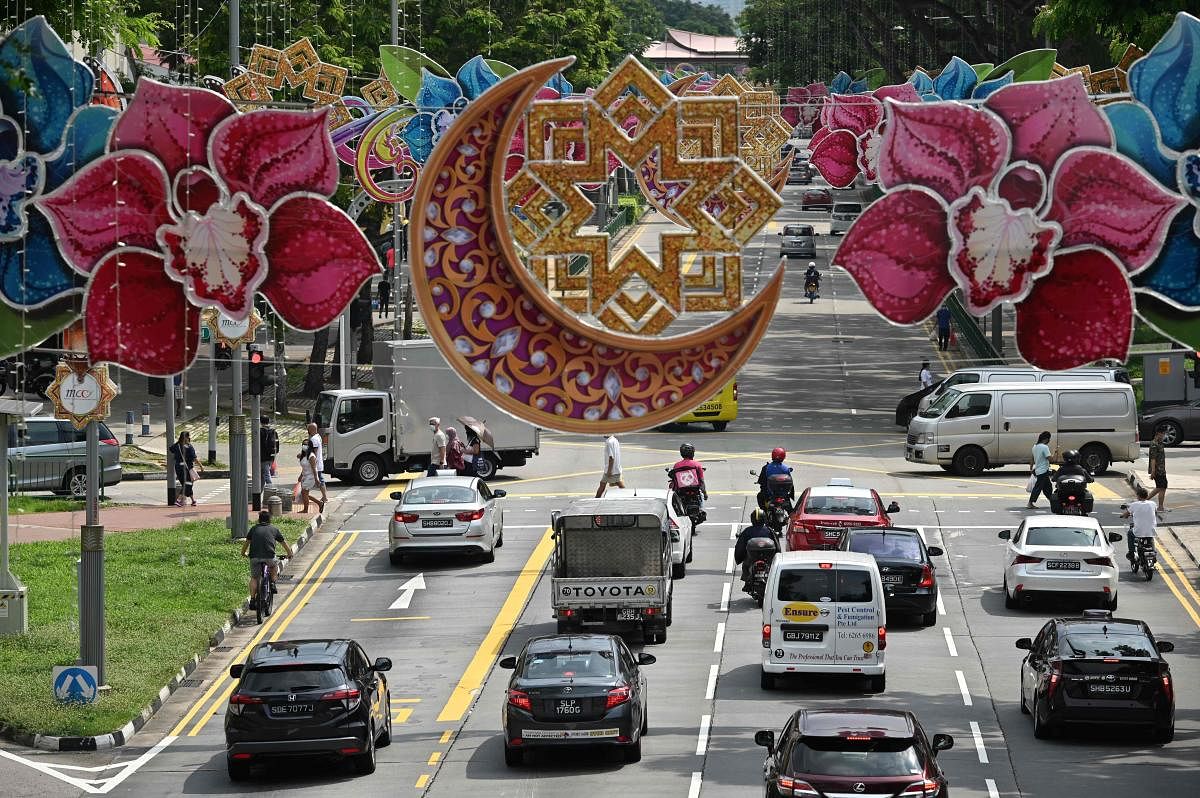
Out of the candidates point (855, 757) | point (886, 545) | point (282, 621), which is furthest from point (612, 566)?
point (855, 757)

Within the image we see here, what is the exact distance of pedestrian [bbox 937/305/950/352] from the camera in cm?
7215

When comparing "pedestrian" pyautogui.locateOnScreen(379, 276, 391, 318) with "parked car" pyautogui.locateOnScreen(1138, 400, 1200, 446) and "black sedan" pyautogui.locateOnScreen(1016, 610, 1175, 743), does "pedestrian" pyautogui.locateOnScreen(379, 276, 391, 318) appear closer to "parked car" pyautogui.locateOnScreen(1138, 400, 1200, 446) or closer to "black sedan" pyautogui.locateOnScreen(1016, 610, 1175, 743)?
"parked car" pyautogui.locateOnScreen(1138, 400, 1200, 446)

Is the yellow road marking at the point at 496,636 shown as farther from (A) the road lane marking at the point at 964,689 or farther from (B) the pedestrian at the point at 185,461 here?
(B) the pedestrian at the point at 185,461

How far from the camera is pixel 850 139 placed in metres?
24.9

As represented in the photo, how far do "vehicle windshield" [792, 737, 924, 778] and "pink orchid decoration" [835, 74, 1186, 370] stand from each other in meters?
6.26

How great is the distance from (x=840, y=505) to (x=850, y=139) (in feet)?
47.2

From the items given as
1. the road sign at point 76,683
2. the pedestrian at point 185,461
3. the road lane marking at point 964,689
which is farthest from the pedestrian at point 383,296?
the road lane marking at point 964,689

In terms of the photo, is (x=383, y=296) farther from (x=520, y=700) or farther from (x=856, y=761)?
(x=856, y=761)

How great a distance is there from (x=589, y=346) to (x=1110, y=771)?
12978 millimetres

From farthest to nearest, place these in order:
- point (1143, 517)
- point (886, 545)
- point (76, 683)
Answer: point (1143, 517), point (886, 545), point (76, 683)

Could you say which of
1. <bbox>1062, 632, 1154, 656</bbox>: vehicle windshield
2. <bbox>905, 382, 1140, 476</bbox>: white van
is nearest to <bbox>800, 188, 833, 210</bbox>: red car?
<bbox>905, 382, 1140, 476</bbox>: white van

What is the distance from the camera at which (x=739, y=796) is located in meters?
24.5

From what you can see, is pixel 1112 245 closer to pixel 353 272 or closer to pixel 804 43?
pixel 353 272

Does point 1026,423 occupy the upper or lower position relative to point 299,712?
upper
